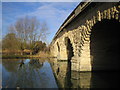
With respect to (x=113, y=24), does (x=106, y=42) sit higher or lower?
lower

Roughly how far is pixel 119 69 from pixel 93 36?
4.31 metres

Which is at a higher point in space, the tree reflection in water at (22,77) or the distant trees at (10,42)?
the distant trees at (10,42)

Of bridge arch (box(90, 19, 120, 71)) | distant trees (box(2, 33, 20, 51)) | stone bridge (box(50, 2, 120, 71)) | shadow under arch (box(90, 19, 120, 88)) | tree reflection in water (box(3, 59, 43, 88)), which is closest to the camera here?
tree reflection in water (box(3, 59, 43, 88))

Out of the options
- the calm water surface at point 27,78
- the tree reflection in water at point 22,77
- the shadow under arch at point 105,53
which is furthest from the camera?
the shadow under arch at point 105,53

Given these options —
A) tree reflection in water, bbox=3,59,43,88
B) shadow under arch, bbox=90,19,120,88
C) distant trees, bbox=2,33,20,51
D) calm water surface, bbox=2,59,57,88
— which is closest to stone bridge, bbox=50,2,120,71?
shadow under arch, bbox=90,19,120,88

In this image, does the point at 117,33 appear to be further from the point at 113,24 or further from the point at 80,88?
the point at 80,88

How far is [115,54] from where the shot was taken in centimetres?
1313

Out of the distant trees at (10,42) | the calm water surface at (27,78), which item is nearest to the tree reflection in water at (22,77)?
the calm water surface at (27,78)

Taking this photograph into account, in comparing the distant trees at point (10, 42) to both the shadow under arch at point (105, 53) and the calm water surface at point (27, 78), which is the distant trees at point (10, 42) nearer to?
the calm water surface at point (27, 78)

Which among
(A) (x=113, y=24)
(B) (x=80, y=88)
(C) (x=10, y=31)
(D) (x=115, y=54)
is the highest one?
(C) (x=10, y=31)

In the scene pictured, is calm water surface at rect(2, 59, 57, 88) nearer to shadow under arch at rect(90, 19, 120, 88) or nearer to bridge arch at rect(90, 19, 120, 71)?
shadow under arch at rect(90, 19, 120, 88)

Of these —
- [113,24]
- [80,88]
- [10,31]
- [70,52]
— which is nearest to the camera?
[80,88]

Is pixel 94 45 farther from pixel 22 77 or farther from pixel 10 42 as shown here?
pixel 10 42

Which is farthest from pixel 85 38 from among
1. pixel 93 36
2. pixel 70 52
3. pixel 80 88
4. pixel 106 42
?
pixel 70 52
